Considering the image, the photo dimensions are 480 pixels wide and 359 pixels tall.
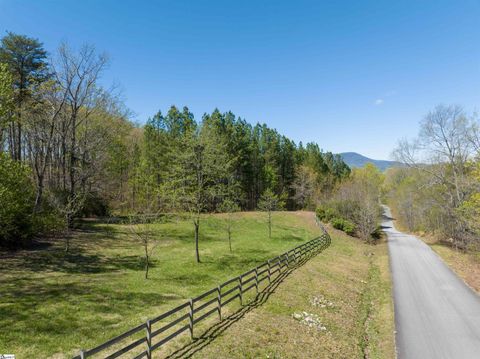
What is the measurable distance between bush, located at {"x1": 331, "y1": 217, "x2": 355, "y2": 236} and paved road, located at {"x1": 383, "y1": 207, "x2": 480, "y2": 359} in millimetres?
16691

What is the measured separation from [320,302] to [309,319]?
2.83 meters

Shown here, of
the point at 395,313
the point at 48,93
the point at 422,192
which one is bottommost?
the point at 395,313

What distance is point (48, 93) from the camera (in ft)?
98.5

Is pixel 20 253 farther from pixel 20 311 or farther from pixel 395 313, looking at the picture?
pixel 395 313

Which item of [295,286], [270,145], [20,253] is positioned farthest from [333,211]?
[20,253]

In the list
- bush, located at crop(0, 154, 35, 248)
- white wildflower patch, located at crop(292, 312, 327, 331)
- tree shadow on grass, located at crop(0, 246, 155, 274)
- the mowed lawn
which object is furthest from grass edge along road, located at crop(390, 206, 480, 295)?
bush, located at crop(0, 154, 35, 248)

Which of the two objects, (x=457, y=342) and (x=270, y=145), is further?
(x=270, y=145)

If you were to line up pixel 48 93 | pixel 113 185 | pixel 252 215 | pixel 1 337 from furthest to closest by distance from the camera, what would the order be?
pixel 252 215
pixel 113 185
pixel 48 93
pixel 1 337

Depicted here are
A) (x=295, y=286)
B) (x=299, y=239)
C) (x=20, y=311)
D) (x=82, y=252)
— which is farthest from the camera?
(x=299, y=239)

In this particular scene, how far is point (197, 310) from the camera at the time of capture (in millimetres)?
→ 11422

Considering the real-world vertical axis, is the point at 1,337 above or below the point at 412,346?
above

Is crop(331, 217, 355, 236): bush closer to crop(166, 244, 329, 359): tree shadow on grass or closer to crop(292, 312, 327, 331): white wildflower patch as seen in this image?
crop(166, 244, 329, 359): tree shadow on grass

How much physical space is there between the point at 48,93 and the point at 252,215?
111 ft

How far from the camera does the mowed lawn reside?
34.5 feet
